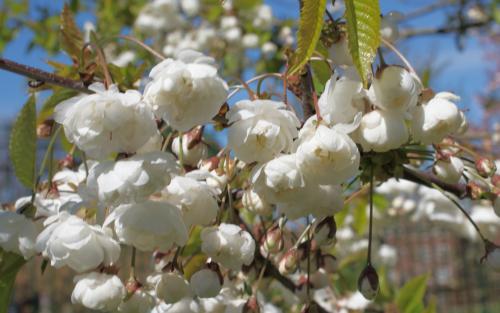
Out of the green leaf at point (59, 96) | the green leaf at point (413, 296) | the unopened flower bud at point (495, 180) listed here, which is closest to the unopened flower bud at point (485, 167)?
the unopened flower bud at point (495, 180)

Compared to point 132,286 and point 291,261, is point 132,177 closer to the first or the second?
point 132,286

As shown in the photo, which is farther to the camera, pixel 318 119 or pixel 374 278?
pixel 374 278

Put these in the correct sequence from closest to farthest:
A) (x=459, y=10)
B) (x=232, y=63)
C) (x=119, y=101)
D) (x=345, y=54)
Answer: (x=119, y=101)
(x=345, y=54)
(x=459, y=10)
(x=232, y=63)

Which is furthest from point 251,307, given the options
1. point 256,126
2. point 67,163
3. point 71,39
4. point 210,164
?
point 71,39

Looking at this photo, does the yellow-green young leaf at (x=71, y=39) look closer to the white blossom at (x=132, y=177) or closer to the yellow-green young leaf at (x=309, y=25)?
the white blossom at (x=132, y=177)

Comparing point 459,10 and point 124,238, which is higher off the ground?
point 124,238

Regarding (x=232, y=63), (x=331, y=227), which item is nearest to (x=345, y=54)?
(x=331, y=227)

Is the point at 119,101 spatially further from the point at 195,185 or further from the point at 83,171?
the point at 83,171
